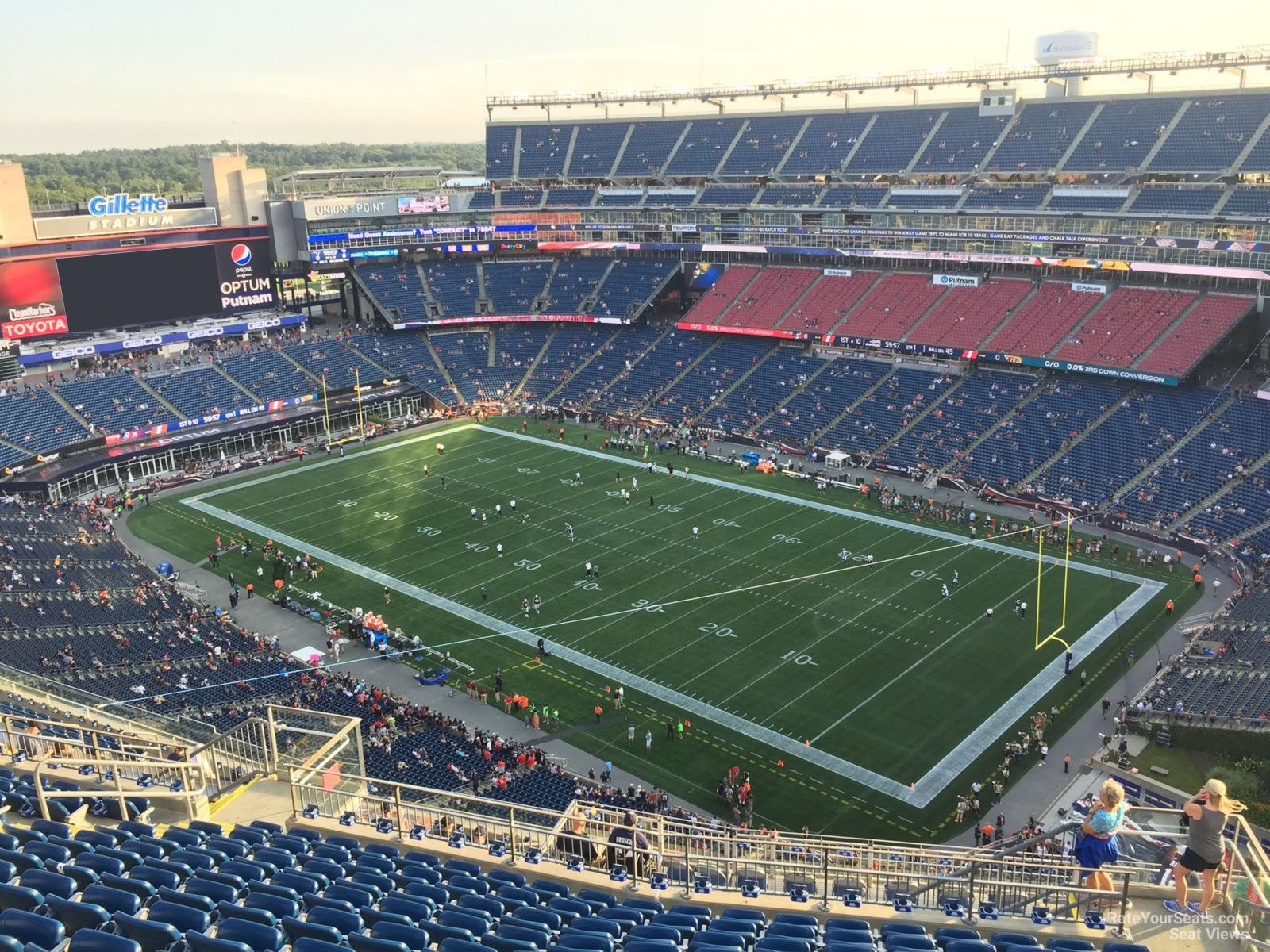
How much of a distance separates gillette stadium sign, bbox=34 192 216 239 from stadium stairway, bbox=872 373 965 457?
4611 centimetres

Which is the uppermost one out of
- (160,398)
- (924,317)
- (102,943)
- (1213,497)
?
(102,943)

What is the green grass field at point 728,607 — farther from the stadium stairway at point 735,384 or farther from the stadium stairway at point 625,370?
the stadium stairway at point 625,370

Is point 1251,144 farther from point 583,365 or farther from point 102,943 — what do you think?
point 102,943

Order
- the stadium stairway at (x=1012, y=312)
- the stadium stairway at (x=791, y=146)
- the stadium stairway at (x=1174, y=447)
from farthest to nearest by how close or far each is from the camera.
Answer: the stadium stairway at (x=791, y=146), the stadium stairway at (x=1012, y=312), the stadium stairway at (x=1174, y=447)

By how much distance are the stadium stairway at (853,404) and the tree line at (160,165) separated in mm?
60681

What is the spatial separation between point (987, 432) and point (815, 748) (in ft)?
92.0

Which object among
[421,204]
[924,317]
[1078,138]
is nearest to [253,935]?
[924,317]

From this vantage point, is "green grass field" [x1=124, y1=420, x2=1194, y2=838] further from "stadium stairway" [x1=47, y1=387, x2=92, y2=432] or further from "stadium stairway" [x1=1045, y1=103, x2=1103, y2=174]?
"stadium stairway" [x1=1045, y1=103, x2=1103, y2=174]

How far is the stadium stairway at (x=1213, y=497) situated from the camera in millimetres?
41969

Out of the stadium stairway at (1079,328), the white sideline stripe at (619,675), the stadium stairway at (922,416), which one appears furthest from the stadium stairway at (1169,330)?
the white sideline stripe at (619,675)

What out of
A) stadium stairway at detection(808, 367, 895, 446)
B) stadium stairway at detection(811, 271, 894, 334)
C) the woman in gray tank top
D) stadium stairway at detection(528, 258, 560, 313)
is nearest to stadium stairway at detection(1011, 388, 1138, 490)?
stadium stairway at detection(808, 367, 895, 446)

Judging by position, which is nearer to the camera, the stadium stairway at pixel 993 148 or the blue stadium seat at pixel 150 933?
the blue stadium seat at pixel 150 933

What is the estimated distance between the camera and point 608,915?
11.3 meters

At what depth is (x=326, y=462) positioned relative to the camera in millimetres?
57250
